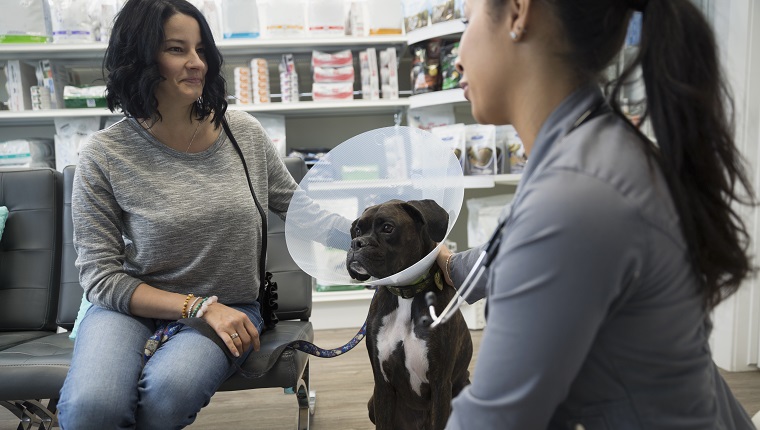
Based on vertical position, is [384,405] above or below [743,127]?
below

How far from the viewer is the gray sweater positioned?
1.43m

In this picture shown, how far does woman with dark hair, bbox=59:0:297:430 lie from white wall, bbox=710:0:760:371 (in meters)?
1.85

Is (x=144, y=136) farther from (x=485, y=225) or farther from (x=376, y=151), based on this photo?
(x=485, y=225)

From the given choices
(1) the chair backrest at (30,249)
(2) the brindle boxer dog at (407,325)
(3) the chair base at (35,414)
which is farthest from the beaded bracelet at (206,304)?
(1) the chair backrest at (30,249)

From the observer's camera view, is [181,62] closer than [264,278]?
Yes

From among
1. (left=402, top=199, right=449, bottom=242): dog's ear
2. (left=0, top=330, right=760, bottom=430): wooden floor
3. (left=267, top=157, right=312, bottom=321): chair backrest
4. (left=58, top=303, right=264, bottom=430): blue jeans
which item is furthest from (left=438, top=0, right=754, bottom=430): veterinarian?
(left=0, top=330, right=760, bottom=430): wooden floor

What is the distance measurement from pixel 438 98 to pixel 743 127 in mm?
1361

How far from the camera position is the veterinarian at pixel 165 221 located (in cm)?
133

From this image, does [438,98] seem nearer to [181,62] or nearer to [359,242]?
[181,62]

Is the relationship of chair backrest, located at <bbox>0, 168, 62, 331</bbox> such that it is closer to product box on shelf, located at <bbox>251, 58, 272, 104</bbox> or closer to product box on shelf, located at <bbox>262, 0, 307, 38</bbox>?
product box on shelf, located at <bbox>251, 58, 272, 104</bbox>

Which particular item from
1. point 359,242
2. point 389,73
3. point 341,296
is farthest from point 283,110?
point 359,242

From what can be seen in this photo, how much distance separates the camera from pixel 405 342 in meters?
1.38

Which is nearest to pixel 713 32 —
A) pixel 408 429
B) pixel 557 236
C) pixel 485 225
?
pixel 557 236

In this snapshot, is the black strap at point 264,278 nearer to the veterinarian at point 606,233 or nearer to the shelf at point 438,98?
the veterinarian at point 606,233
